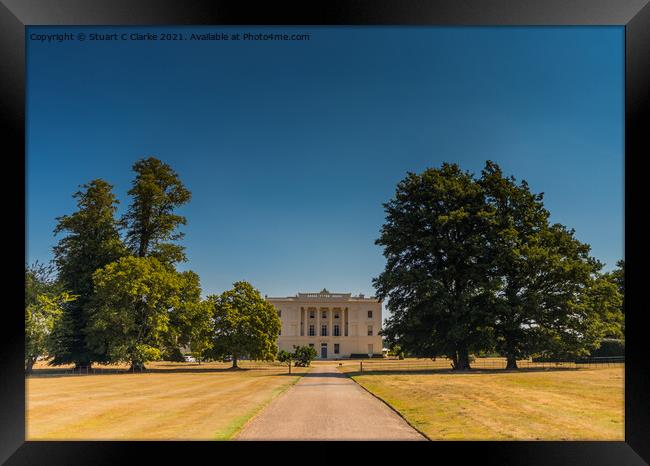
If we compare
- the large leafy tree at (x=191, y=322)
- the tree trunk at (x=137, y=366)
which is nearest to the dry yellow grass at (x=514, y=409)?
the large leafy tree at (x=191, y=322)

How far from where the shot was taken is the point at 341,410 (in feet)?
38.9

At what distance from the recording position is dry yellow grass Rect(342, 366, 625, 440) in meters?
9.38

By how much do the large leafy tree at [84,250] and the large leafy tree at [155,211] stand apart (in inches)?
42.3

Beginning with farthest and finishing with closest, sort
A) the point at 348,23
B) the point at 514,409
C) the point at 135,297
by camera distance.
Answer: the point at 135,297 → the point at 514,409 → the point at 348,23

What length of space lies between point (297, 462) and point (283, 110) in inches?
472

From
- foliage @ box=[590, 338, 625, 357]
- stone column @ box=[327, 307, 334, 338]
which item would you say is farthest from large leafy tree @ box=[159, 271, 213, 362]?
stone column @ box=[327, 307, 334, 338]

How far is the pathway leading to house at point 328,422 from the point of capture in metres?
8.72

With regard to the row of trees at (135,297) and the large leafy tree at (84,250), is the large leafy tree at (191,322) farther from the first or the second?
the large leafy tree at (84,250)

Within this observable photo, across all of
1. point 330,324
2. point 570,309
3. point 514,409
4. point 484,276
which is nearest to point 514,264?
point 484,276

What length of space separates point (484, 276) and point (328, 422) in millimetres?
19043

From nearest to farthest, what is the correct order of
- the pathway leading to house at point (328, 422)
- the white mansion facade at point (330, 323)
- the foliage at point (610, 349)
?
the pathway leading to house at point (328, 422)
the foliage at point (610, 349)
the white mansion facade at point (330, 323)

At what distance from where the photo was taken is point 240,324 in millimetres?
33531

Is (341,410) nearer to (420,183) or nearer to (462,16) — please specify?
(462,16)

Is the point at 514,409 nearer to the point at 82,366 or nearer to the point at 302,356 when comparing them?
the point at 302,356
